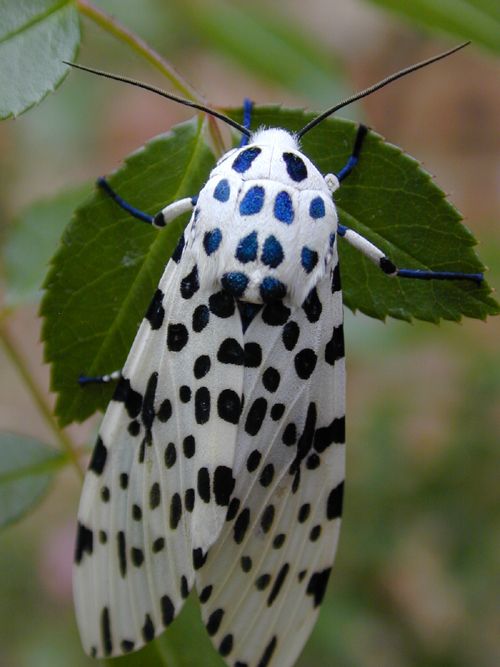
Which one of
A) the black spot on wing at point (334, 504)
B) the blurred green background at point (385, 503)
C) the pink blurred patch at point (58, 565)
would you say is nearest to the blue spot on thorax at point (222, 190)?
the black spot on wing at point (334, 504)

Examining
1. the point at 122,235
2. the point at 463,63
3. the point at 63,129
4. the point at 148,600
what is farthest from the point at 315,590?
the point at 463,63

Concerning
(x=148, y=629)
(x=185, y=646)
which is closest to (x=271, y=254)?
(x=148, y=629)

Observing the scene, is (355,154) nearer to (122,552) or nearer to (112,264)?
(112,264)

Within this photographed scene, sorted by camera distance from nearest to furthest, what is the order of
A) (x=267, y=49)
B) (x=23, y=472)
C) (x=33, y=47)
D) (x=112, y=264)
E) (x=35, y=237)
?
(x=33, y=47), (x=112, y=264), (x=23, y=472), (x=35, y=237), (x=267, y=49)

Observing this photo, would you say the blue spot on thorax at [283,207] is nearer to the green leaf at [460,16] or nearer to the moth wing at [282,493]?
the moth wing at [282,493]

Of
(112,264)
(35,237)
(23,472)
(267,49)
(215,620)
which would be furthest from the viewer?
(267,49)

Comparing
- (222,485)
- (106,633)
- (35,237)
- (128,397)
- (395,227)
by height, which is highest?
(35,237)
